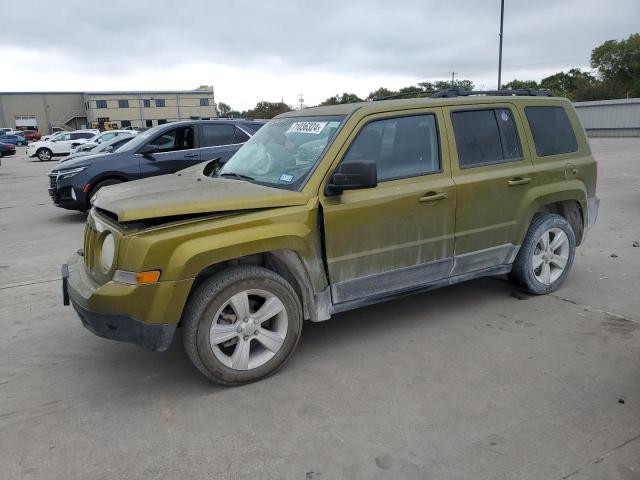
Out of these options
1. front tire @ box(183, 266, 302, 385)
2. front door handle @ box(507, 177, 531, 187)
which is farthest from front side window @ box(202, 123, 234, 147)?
front tire @ box(183, 266, 302, 385)

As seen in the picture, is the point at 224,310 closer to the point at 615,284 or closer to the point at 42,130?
the point at 615,284

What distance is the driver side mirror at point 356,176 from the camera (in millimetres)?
3467

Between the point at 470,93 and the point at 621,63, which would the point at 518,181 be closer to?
the point at 470,93

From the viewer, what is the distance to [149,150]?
9.39 meters

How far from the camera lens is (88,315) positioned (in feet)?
10.9

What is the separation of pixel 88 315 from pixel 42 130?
98522mm

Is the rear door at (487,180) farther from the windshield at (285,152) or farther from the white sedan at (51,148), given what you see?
the white sedan at (51,148)

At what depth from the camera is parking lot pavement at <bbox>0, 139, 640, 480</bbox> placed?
2711mm

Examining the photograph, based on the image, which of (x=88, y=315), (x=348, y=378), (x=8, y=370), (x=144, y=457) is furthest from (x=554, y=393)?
(x=8, y=370)

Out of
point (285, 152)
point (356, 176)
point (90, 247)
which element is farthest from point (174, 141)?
point (356, 176)

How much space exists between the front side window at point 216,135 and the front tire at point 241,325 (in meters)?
6.66

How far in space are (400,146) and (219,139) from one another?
6.24 meters

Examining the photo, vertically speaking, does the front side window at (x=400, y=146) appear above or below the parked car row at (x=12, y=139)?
below

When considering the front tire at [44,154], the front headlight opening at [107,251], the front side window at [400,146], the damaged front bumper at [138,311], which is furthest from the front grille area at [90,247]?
the front tire at [44,154]
